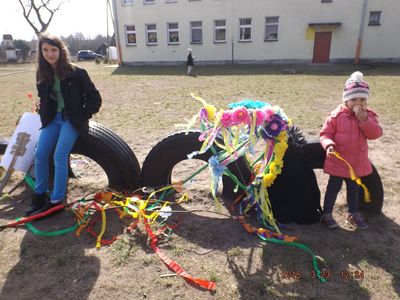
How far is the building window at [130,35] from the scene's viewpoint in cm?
2394

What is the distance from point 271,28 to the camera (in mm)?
21547

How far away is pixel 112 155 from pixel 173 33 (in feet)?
70.8

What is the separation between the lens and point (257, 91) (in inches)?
429

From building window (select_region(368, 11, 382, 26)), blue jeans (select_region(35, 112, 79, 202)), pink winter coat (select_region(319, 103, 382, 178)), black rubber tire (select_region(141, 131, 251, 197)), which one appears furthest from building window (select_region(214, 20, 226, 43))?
pink winter coat (select_region(319, 103, 382, 178))

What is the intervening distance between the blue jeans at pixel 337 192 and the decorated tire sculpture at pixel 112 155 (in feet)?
6.42

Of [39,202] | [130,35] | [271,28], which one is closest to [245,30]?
[271,28]

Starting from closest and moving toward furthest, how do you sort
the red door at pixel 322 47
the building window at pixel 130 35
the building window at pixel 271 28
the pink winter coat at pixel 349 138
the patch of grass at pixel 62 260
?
the patch of grass at pixel 62 260, the pink winter coat at pixel 349 138, the red door at pixel 322 47, the building window at pixel 271 28, the building window at pixel 130 35

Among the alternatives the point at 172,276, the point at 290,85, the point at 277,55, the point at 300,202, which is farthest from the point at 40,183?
the point at 277,55

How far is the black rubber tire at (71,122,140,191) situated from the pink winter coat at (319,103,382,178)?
1.96 meters

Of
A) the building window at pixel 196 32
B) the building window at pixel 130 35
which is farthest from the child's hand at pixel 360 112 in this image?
the building window at pixel 130 35

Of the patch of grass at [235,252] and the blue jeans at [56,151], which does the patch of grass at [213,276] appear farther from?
the blue jeans at [56,151]

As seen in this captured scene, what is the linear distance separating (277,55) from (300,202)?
66.9ft
